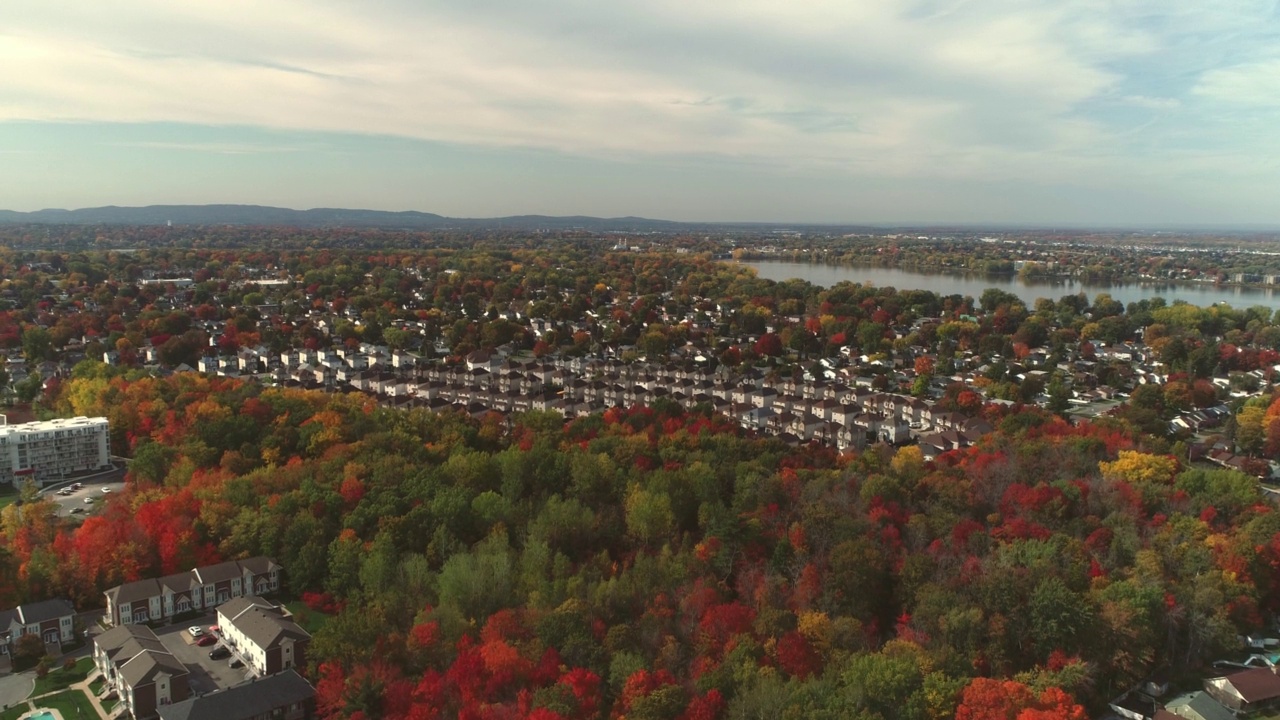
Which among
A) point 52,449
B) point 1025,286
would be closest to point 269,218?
point 1025,286

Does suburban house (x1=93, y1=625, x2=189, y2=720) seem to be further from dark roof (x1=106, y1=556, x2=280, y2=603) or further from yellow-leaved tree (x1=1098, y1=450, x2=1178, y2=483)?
yellow-leaved tree (x1=1098, y1=450, x2=1178, y2=483)

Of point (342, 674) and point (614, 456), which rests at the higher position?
point (614, 456)

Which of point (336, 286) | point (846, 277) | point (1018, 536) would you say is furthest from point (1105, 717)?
point (846, 277)

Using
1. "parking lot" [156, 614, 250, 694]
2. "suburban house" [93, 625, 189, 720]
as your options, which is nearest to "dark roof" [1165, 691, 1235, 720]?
"parking lot" [156, 614, 250, 694]

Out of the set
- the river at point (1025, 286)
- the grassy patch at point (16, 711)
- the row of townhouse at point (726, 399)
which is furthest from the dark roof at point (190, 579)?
the river at point (1025, 286)

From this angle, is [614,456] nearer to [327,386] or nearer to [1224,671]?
[1224,671]
